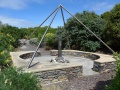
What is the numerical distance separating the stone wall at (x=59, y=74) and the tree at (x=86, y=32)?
6.21 metres

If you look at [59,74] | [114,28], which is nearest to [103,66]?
[59,74]

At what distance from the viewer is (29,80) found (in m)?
3.43

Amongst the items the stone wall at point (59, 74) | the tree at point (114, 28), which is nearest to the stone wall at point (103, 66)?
the stone wall at point (59, 74)

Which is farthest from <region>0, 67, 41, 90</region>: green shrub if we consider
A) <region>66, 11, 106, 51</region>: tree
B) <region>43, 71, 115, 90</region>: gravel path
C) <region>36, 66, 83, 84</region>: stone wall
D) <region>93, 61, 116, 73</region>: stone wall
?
<region>66, 11, 106, 51</region>: tree

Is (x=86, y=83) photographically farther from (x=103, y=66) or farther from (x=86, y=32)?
(x=86, y=32)

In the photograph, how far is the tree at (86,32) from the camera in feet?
40.6

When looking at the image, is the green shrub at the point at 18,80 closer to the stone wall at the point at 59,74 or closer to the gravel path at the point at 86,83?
the gravel path at the point at 86,83

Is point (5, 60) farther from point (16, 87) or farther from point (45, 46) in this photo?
point (45, 46)

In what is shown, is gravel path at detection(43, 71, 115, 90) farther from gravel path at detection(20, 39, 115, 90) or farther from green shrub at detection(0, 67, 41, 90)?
green shrub at detection(0, 67, 41, 90)

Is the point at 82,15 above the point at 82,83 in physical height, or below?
above

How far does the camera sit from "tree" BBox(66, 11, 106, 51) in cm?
1237

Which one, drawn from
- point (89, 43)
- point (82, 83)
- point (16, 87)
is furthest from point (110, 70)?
point (89, 43)

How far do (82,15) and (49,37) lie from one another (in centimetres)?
386

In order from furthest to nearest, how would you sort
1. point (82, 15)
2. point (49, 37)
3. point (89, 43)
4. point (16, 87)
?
point (49, 37), point (82, 15), point (89, 43), point (16, 87)
